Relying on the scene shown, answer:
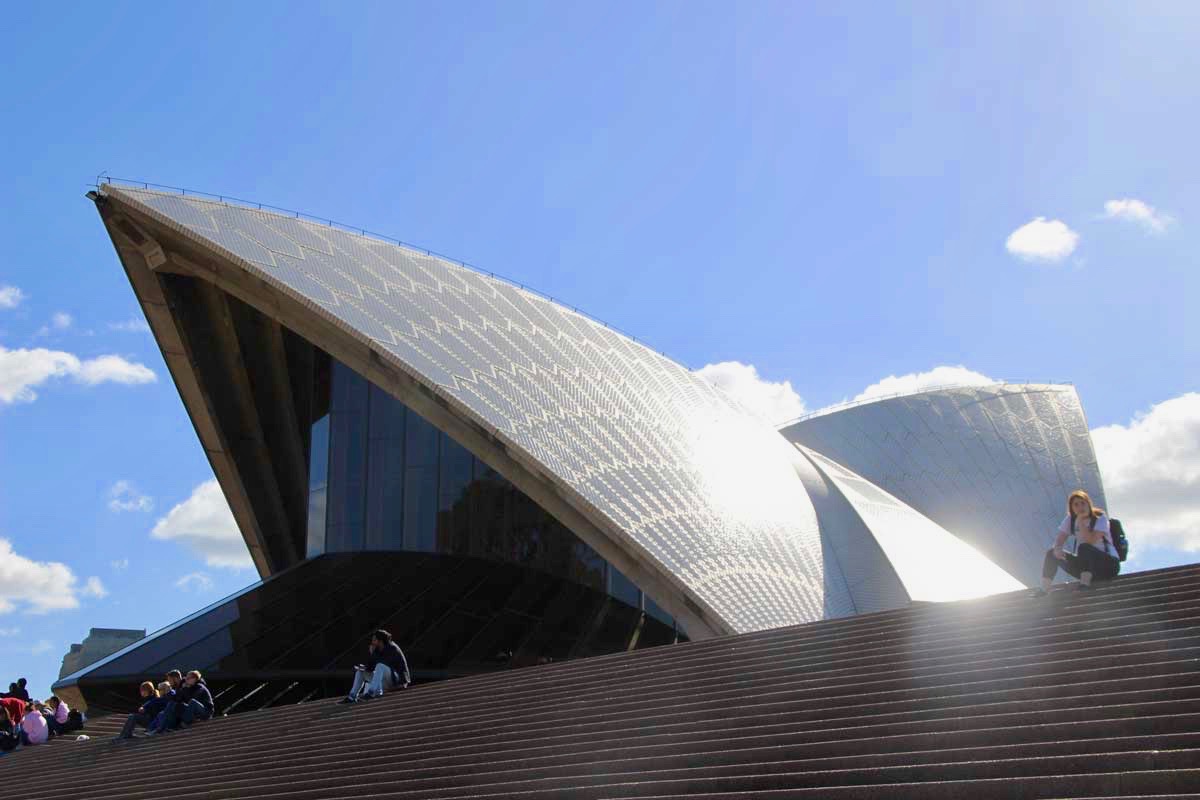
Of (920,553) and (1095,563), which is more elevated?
(920,553)

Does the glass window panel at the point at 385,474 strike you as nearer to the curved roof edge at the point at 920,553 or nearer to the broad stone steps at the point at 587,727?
the curved roof edge at the point at 920,553

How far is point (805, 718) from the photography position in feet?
19.5

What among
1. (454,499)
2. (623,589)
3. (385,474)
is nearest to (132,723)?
(623,589)

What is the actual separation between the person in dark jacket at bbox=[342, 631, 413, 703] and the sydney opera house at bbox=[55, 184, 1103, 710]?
3.63 metres

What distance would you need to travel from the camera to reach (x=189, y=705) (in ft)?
36.8

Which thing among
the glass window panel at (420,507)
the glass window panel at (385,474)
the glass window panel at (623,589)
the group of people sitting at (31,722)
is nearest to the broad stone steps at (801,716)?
the group of people sitting at (31,722)

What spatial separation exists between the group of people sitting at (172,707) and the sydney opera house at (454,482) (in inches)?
82.8

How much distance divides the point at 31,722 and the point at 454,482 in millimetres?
8493

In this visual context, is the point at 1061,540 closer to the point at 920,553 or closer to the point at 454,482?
the point at 920,553

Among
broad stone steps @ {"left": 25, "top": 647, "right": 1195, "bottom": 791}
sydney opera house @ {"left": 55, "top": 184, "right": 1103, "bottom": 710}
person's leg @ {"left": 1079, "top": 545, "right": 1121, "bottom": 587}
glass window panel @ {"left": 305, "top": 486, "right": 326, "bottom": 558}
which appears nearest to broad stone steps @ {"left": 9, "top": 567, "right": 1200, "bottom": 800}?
broad stone steps @ {"left": 25, "top": 647, "right": 1195, "bottom": 791}

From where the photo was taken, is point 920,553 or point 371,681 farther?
point 920,553

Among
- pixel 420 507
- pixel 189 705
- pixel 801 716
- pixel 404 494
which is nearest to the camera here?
pixel 801 716

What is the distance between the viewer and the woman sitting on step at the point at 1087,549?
23.6ft

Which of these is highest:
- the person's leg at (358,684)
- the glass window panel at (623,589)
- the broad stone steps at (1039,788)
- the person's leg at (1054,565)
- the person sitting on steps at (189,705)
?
the glass window panel at (623,589)
